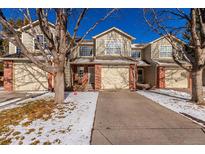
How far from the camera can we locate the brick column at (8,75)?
13.4 metres

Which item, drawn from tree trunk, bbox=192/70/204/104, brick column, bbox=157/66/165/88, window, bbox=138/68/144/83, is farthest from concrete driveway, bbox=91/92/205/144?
window, bbox=138/68/144/83

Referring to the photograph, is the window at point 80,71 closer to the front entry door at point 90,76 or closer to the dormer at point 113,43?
the front entry door at point 90,76

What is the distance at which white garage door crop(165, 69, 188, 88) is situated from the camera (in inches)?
657

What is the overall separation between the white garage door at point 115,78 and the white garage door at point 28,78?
18.8ft

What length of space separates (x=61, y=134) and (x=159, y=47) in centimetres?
1708

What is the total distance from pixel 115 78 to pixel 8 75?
394 inches

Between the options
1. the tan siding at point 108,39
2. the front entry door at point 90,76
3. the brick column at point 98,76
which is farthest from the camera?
the front entry door at point 90,76

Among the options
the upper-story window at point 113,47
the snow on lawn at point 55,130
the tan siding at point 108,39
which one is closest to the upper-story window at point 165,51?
the tan siding at point 108,39

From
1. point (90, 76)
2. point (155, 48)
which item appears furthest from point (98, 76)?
point (155, 48)

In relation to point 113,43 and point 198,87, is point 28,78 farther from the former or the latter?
point 198,87

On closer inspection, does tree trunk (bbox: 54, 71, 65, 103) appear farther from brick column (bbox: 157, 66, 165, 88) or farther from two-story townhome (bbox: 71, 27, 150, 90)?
brick column (bbox: 157, 66, 165, 88)

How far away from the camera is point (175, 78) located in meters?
16.8

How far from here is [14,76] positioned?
44.5 feet
